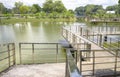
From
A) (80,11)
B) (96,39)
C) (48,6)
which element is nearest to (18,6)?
(48,6)

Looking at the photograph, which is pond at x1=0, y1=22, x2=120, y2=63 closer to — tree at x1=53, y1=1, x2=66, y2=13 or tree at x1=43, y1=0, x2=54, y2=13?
tree at x1=53, y1=1, x2=66, y2=13

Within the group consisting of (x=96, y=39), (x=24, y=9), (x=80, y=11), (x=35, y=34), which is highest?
(x=80, y=11)

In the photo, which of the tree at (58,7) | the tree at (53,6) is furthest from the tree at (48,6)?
the tree at (58,7)

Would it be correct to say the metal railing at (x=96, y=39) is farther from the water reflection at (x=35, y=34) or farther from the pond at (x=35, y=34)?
the water reflection at (x=35, y=34)

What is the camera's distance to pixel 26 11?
85.6 metres

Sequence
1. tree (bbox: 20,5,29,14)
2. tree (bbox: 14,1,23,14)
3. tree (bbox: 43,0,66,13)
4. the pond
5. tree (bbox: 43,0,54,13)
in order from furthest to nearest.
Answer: tree (bbox: 14,1,23,14) < tree (bbox: 43,0,54,13) < tree (bbox: 43,0,66,13) < tree (bbox: 20,5,29,14) < the pond

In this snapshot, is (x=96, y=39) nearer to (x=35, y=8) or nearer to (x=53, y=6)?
(x=53, y=6)

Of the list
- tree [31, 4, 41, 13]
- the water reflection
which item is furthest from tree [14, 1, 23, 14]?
the water reflection

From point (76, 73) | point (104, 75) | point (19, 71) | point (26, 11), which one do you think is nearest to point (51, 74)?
point (19, 71)

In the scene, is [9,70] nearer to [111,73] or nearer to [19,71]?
[19,71]

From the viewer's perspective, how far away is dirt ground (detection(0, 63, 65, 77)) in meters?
6.46

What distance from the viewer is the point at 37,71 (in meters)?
6.83

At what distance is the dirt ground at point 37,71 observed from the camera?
21.2 ft

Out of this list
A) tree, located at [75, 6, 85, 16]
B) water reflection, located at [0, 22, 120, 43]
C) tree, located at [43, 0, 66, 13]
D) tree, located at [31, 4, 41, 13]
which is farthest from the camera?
tree, located at [75, 6, 85, 16]
